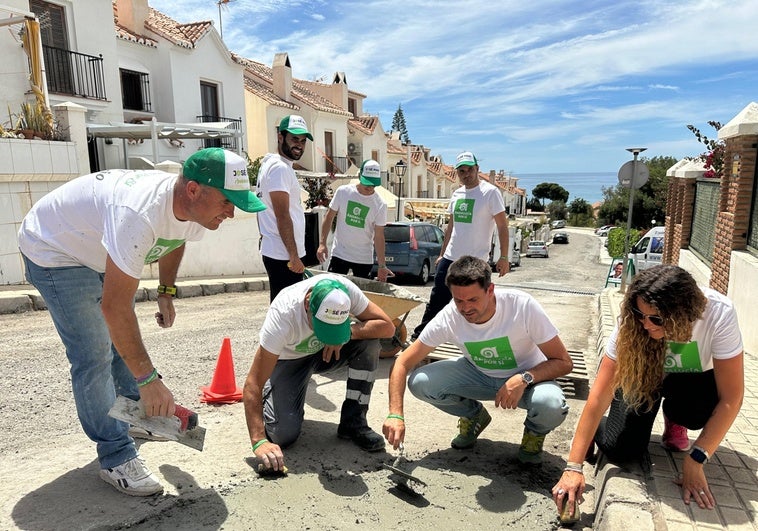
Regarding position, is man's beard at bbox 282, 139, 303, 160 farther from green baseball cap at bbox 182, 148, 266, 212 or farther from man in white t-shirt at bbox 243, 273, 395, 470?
green baseball cap at bbox 182, 148, 266, 212

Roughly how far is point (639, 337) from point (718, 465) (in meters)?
0.83

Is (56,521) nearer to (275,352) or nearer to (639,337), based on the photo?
(275,352)

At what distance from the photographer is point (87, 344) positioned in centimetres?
229

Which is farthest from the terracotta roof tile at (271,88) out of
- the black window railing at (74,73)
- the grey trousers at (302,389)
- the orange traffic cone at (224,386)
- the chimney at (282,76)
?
the grey trousers at (302,389)

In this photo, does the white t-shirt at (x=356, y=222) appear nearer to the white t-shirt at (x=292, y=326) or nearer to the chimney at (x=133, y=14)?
the white t-shirt at (x=292, y=326)

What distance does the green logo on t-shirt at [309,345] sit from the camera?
115 inches

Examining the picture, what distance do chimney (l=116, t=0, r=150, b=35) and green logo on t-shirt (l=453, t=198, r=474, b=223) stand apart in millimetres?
16129

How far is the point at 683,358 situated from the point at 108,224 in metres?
2.51

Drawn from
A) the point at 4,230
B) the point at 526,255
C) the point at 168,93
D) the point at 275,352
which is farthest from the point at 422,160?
the point at 275,352

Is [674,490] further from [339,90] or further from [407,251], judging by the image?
[339,90]

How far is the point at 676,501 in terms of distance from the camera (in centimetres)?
221

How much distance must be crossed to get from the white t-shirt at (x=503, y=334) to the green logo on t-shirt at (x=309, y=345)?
2.03 feet

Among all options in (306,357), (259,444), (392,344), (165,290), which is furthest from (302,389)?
(392,344)

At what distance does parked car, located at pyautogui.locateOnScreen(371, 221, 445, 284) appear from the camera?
1194 centimetres
